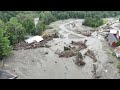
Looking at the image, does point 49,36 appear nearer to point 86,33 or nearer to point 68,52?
point 86,33

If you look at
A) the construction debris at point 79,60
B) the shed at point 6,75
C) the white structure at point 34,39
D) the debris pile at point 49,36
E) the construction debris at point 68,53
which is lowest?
the shed at point 6,75

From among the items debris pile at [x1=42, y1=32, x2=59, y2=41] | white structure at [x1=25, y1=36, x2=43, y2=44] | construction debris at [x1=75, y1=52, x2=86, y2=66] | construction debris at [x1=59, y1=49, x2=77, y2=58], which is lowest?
construction debris at [x1=75, y1=52, x2=86, y2=66]

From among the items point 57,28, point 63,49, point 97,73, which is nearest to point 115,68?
point 97,73

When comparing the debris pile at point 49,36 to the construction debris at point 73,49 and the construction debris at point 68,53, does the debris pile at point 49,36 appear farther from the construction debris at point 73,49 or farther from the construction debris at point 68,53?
the construction debris at point 68,53

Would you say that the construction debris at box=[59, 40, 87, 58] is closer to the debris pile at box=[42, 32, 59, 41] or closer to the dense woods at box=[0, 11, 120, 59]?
the debris pile at box=[42, 32, 59, 41]

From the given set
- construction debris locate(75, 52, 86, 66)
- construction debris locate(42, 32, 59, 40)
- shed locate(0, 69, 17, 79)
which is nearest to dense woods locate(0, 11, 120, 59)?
construction debris locate(42, 32, 59, 40)

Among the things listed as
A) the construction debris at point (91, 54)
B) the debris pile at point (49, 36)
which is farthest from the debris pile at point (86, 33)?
the construction debris at point (91, 54)

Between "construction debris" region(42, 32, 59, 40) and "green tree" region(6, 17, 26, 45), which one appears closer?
"green tree" region(6, 17, 26, 45)

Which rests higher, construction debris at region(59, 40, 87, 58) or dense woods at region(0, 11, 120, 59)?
dense woods at region(0, 11, 120, 59)
